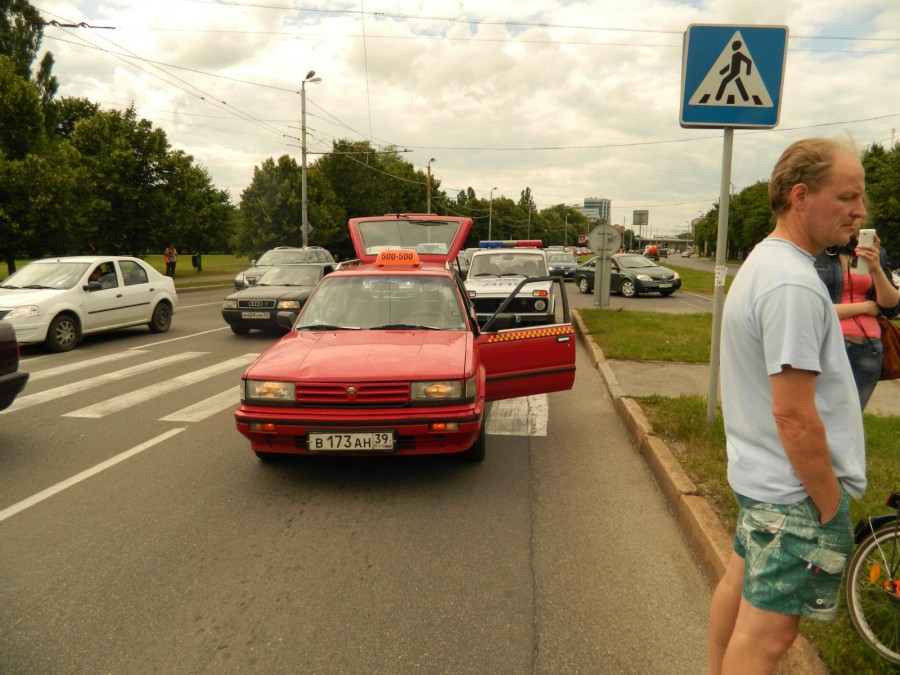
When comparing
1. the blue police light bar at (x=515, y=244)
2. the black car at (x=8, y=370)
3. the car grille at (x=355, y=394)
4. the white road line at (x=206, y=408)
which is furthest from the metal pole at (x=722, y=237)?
the blue police light bar at (x=515, y=244)

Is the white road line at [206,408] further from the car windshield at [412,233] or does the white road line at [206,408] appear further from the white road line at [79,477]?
the car windshield at [412,233]

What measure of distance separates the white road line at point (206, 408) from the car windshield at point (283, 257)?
11589mm

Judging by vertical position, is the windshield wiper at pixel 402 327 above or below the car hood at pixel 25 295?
above

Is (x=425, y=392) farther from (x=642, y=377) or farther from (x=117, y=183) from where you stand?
(x=117, y=183)

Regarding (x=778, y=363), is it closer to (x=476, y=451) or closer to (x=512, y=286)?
(x=476, y=451)

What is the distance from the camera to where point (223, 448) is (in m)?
5.89

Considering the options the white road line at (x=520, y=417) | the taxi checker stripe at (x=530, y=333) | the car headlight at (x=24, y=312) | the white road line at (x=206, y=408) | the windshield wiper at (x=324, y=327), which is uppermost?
the windshield wiper at (x=324, y=327)

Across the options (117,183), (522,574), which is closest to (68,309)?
(522,574)

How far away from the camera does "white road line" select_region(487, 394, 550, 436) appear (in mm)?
6687

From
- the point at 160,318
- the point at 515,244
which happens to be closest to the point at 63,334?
the point at 160,318

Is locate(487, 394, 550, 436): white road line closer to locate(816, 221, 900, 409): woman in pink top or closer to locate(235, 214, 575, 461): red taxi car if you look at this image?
locate(235, 214, 575, 461): red taxi car

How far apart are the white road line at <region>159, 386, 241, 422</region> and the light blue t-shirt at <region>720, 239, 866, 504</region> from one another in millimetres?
5863

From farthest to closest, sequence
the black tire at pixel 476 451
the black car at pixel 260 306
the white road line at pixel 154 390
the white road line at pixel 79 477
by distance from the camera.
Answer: the black car at pixel 260 306, the white road line at pixel 154 390, the black tire at pixel 476 451, the white road line at pixel 79 477

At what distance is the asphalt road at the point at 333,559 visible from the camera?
114 inches
